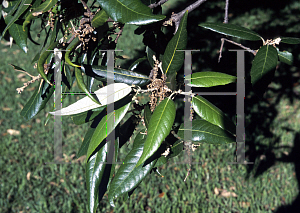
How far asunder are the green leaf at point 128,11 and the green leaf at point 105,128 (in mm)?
340

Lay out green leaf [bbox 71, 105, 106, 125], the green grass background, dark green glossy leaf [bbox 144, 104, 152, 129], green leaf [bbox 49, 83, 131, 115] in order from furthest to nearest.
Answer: the green grass background, green leaf [bbox 71, 105, 106, 125], dark green glossy leaf [bbox 144, 104, 152, 129], green leaf [bbox 49, 83, 131, 115]

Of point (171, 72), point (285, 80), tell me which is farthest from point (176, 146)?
point (285, 80)

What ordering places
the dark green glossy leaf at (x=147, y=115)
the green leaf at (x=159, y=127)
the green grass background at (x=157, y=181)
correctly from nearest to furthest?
1. the green leaf at (x=159, y=127)
2. the dark green glossy leaf at (x=147, y=115)
3. the green grass background at (x=157, y=181)

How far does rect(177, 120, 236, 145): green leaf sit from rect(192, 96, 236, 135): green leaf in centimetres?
7

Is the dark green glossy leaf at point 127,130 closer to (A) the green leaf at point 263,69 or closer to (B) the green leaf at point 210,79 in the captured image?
(B) the green leaf at point 210,79

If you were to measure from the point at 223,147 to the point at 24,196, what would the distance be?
2.59 m

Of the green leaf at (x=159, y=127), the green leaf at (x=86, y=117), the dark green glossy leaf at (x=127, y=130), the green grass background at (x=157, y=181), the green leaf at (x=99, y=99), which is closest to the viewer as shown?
the green leaf at (x=159, y=127)

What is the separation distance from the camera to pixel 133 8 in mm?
1006

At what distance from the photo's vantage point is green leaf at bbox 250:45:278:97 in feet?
3.71

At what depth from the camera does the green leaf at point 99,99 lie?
1062 mm

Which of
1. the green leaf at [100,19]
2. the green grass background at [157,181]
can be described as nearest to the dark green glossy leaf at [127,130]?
the green leaf at [100,19]

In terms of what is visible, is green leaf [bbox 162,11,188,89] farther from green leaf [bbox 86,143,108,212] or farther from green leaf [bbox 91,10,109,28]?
green leaf [bbox 86,143,108,212]

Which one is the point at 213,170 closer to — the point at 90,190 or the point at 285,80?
the point at 285,80


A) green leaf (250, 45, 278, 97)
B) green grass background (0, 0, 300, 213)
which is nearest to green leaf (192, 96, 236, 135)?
green leaf (250, 45, 278, 97)
